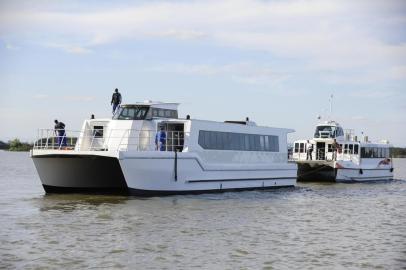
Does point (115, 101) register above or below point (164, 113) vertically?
above

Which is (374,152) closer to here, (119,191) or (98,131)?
(98,131)

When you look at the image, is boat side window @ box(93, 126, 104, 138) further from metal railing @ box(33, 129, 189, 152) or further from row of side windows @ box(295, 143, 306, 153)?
row of side windows @ box(295, 143, 306, 153)

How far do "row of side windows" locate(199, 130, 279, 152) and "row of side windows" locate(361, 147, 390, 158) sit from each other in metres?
12.6

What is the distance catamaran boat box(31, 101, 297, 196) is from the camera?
73.7ft

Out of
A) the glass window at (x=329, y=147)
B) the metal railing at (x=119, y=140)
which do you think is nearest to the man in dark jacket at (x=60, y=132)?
the metal railing at (x=119, y=140)

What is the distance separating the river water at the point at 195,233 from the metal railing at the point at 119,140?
2128 mm

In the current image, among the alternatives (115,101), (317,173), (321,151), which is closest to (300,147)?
(321,151)

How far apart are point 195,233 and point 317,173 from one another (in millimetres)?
25130

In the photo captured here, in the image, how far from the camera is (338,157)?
A: 4116 cm

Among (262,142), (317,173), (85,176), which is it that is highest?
(262,142)

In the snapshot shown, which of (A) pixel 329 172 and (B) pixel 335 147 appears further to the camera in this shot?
(B) pixel 335 147

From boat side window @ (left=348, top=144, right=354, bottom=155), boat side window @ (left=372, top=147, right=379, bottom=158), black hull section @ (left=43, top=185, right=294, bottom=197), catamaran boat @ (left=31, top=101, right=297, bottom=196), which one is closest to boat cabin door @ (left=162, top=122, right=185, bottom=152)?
catamaran boat @ (left=31, top=101, right=297, bottom=196)

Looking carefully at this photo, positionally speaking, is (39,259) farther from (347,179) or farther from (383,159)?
(383,159)

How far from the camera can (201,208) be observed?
20.6m
